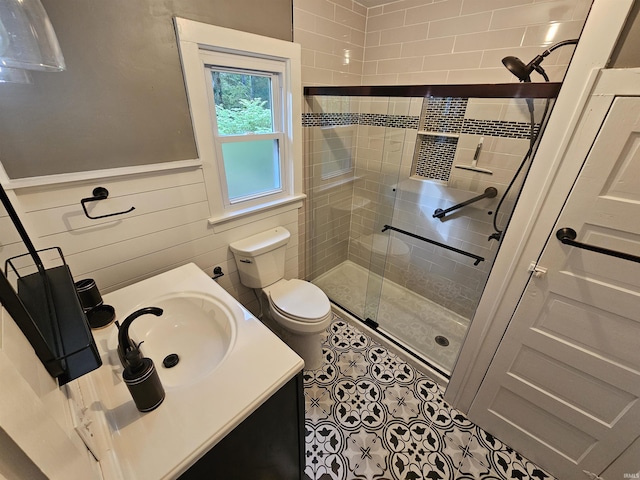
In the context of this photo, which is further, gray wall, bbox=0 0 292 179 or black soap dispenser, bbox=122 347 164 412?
gray wall, bbox=0 0 292 179

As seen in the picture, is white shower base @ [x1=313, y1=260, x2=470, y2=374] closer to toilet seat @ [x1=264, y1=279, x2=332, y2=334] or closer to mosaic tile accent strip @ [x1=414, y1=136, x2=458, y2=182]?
toilet seat @ [x1=264, y1=279, x2=332, y2=334]

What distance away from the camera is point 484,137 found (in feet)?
5.74

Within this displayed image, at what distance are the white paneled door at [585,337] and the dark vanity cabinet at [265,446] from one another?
1027mm

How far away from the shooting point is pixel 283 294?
1775 millimetres

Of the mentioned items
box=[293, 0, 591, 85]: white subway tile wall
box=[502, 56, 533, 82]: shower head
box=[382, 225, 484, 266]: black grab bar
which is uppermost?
box=[293, 0, 591, 85]: white subway tile wall

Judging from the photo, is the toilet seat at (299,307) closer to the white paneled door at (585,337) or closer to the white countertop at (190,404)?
the white countertop at (190,404)

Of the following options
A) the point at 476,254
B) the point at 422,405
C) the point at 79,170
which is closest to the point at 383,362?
the point at 422,405

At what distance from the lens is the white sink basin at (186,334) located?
3.39 feet

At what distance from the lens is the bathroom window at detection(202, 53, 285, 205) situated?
1443mm

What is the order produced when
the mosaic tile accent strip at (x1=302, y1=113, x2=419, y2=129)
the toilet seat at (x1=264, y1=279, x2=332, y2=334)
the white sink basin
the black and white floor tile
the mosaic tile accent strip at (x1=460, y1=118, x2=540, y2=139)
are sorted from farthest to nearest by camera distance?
1. the mosaic tile accent strip at (x1=302, y1=113, x2=419, y2=129)
2. the toilet seat at (x1=264, y1=279, x2=332, y2=334)
3. the mosaic tile accent strip at (x1=460, y1=118, x2=540, y2=139)
4. the black and white floor tile
5. the white sink basin

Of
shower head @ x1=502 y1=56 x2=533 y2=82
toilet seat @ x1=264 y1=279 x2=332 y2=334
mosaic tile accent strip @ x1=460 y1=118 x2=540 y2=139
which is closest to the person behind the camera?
shower head @ x1=502 y1=56 x2=533 y2=82

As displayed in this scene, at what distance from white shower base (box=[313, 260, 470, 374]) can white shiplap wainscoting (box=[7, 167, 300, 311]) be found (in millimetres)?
1201

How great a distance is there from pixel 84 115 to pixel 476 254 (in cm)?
236

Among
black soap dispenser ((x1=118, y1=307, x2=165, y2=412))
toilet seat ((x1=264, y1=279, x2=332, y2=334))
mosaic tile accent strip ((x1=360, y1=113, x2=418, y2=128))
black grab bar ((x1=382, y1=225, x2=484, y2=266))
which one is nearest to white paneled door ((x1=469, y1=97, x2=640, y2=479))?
black grab bar ((x1=382, y1=225, x2=484, y2=266))
